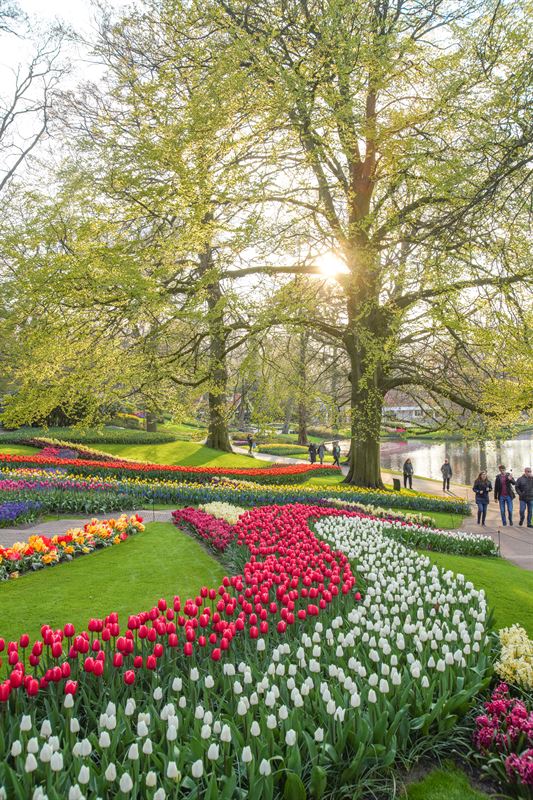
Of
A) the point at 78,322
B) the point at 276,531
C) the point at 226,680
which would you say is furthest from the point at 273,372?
the point at 226,680

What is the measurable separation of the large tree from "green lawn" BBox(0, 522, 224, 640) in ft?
21.3

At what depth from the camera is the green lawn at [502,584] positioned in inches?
251

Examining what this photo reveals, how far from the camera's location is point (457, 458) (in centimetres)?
4359

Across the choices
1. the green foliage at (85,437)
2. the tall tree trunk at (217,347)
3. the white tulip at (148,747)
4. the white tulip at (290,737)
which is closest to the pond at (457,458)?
the green foliage at (85,437)

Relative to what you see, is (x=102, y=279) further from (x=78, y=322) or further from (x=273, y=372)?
(x=273, y=372)

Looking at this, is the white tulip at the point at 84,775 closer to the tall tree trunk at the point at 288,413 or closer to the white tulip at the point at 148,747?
the white tulip at the point at 148,747

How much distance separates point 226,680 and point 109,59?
1910cm

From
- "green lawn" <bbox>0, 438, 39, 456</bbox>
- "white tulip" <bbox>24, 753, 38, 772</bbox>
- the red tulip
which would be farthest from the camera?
"green lawn" <bbox>0, 438, 39, 456</bbox>

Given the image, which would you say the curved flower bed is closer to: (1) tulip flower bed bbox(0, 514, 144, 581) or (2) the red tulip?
Answer: (1) tulip flower bed bbox(0, 514, 144, 581)

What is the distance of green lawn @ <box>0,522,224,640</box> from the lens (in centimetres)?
590

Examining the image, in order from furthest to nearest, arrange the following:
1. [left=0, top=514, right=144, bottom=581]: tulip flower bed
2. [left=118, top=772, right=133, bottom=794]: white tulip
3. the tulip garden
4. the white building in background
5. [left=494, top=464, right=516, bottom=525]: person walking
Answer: the white building in background, [left=494, top=464, right=516, bottom=525]: person walking, [left=0, top=514, right=144, bottom=581]: tulip flower bed, the tulip garden, [left=118, top=772, right=133, bottom=794]: white tulip

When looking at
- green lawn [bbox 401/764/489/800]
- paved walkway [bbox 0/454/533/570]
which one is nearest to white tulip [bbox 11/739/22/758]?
green lawn [bbox 401/764/489/800]

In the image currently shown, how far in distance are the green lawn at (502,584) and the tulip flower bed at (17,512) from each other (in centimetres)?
726

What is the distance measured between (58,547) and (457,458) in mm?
39730
